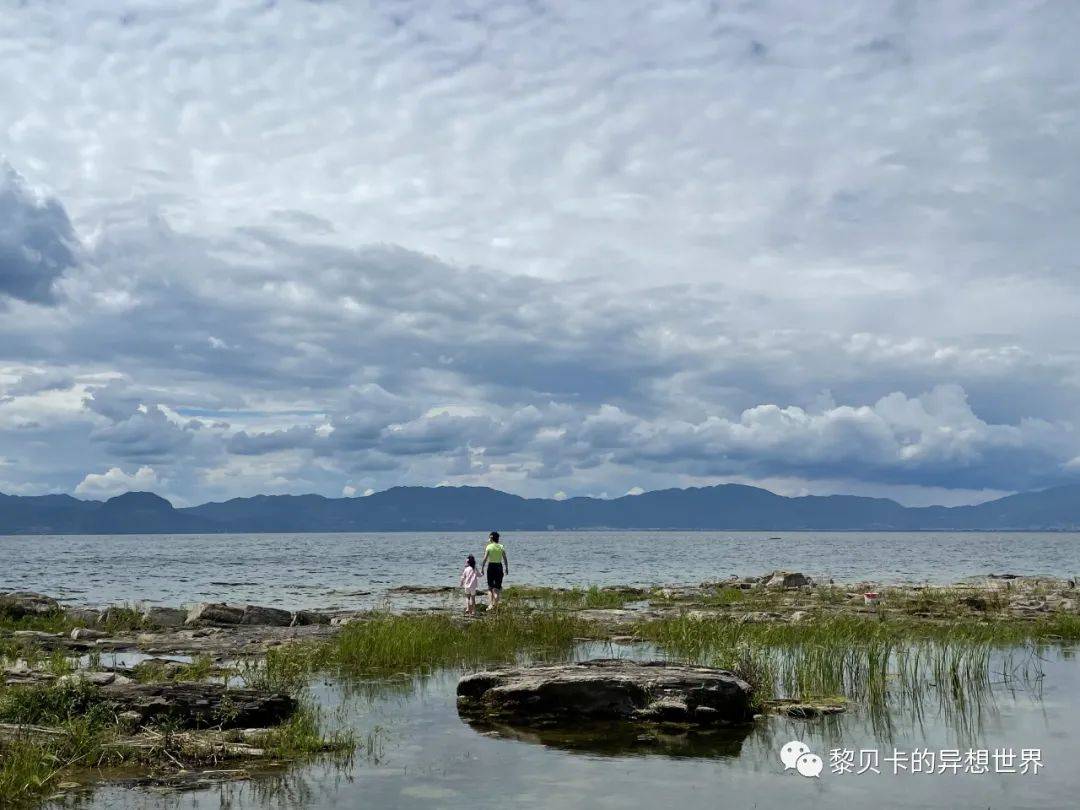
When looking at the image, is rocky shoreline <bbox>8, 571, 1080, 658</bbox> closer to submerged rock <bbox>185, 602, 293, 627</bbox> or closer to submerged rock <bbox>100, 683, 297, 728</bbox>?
submerged rock <bbox>185, 602, 293, 627</bbox>

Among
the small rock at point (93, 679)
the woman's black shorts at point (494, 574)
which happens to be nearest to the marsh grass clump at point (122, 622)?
the woman's black shorts at point (494, 574)

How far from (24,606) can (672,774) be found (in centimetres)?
2689

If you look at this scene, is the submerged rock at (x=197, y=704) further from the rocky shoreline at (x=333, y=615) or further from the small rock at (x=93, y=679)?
the rocky shoreline at (x=333, y=615)

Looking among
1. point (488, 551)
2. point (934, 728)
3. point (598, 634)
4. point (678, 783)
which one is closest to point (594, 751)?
point (678, 783)

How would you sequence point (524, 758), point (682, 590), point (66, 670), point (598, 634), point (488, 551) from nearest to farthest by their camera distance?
point (524, 758), point (66, 670), point (598, 634), point (488, 551), point (682, 590)

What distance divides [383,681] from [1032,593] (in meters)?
30.9

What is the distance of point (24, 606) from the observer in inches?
1200

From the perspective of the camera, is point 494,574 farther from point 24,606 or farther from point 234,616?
point 24,606

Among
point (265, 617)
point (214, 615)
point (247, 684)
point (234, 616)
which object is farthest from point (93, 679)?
point (265, 617)

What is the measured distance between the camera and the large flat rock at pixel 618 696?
1391 cm

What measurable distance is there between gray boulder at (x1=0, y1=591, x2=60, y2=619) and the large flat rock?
835 inches

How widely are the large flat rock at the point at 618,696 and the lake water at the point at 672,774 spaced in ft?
2.09

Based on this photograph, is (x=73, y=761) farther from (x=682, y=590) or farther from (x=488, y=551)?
(x=682, y=590)

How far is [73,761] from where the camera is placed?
1104cm
